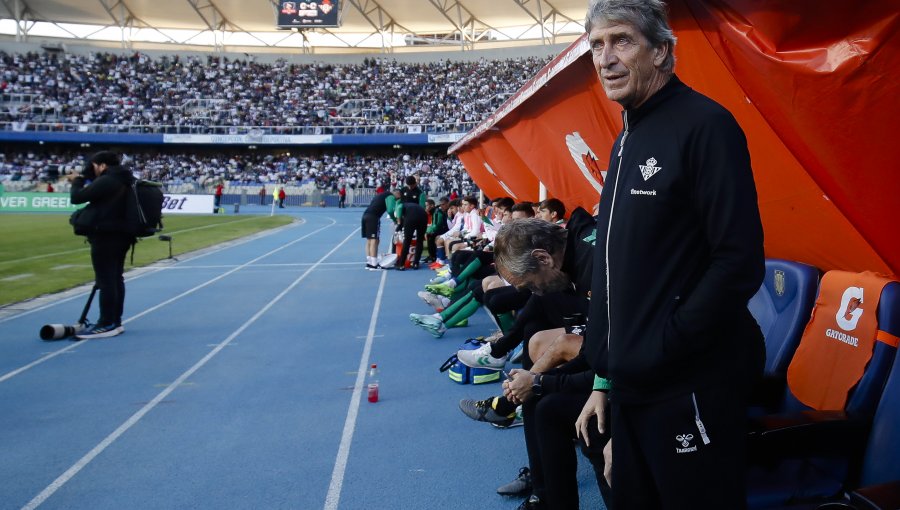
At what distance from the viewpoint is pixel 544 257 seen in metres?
2.60

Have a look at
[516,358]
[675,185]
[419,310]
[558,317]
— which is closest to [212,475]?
[558,317]

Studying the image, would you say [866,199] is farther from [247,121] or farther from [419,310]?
[247,121]

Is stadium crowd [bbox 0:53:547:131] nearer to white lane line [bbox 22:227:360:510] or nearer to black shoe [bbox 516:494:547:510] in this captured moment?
white lane line [bbox 22:227:360:510]

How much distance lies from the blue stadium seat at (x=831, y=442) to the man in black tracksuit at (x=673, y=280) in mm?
683

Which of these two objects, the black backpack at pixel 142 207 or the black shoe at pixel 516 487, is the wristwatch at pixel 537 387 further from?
the black backpack at pixel 142 207

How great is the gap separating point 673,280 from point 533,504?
5.80ft

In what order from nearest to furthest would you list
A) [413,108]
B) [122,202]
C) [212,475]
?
1. [212,475]
2. [122,202]
3. [413,108]

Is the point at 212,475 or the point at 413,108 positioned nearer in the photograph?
the point at 212,475

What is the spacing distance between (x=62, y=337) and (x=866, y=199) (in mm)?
7175

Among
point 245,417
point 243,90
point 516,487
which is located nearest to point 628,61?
point 516,487

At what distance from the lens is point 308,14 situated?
47.8m

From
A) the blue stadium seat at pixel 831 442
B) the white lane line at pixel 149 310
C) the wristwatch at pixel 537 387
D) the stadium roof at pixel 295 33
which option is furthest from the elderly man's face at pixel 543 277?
the stadium roof at pixel 295 33

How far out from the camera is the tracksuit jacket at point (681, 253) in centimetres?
143

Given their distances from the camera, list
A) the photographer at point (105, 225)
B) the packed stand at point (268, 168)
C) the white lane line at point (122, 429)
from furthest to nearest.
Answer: the packed stand at point (268, 168)
the photographer at point (105, 225)
the white lane line at point (122, 429)
